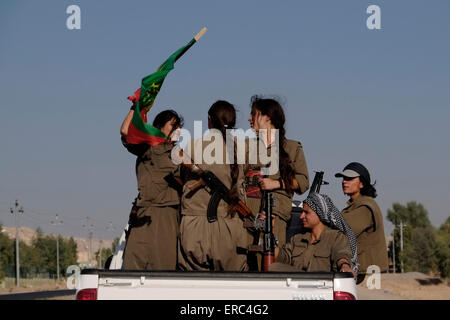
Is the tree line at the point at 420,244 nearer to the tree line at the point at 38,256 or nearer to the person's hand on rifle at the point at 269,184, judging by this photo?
the tree line at the point at 38,256

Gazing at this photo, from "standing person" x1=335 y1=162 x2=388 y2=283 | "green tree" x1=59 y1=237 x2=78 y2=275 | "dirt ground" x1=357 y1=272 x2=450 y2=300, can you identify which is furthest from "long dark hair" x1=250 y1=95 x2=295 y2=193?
"green tree" x1=59 y1=237 x2=78 y2=275

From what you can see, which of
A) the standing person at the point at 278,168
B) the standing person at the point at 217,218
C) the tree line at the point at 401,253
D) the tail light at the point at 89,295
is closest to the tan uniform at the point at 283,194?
the standing person at the point at 278,168

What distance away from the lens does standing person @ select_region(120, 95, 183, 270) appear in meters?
8.29

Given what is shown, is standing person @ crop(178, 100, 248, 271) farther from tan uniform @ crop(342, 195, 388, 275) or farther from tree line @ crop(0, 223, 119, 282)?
tree line @ crop(0, 223, 119, 282)

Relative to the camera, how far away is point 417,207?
14988cm

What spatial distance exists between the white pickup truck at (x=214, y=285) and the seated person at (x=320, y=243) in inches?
50.3

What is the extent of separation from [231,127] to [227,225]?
33.1 inches

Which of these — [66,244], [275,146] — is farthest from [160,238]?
[66,244]

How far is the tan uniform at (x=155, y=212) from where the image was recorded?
8289 millimetres

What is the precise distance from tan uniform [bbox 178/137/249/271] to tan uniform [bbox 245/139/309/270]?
295 mm

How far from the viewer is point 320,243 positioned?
7.68 meters

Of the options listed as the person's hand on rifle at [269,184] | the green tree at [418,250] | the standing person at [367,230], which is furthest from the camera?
the green tree at [418,250]

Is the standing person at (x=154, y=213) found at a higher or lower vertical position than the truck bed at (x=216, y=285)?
higher
